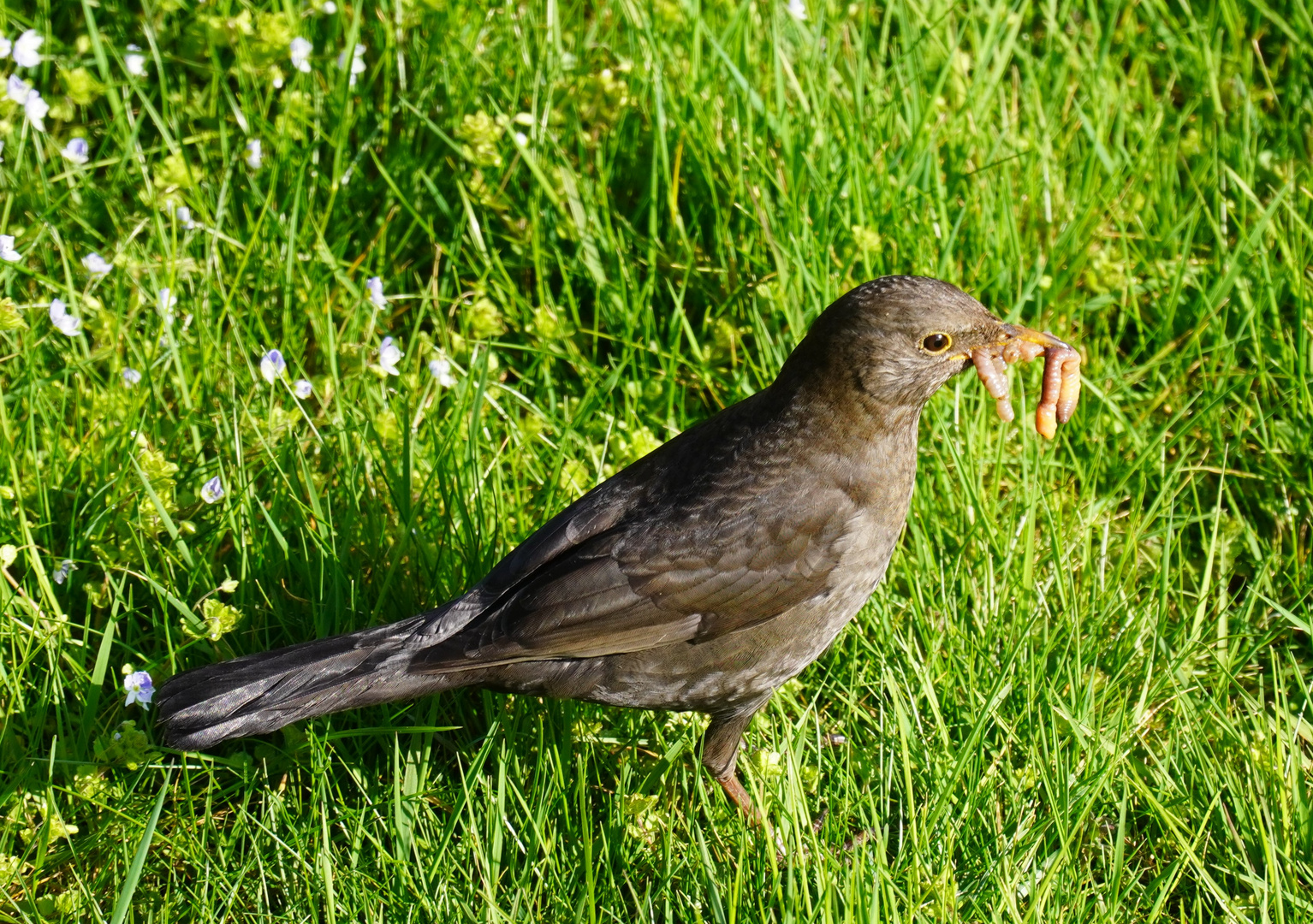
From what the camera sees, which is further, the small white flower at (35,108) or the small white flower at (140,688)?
the small white flower at (35,108)

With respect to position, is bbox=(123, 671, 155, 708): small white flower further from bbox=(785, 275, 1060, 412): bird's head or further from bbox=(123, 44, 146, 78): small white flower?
bbox=(123, 44, 146, 78): small white flower

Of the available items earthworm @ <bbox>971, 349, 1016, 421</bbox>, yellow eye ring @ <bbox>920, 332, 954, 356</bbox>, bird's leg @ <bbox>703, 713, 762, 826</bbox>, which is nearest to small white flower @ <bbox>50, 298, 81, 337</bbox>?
bird's leg @ <bbox>703, 713, 762, 826</bbox>

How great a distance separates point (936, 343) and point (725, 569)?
2.58ft

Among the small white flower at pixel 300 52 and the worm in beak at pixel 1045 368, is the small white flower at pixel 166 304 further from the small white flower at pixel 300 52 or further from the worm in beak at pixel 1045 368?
the worm in beak at pixel 1045 368

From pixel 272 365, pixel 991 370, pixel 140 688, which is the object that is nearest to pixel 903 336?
pixel 991 370

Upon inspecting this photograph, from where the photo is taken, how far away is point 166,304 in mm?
4543

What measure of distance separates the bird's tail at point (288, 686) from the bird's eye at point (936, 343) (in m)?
1.47

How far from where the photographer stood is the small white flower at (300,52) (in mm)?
5059

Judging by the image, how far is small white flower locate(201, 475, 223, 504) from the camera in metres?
4.08

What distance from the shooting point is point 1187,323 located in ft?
16.6

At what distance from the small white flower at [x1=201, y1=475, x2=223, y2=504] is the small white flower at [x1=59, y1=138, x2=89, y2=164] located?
1560mm

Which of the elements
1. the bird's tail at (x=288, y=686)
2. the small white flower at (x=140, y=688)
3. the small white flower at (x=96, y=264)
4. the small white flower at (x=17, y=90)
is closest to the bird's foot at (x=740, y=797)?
the bird's tail at (x=288, y=686)

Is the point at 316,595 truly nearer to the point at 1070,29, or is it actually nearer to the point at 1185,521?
the point at 1185,521

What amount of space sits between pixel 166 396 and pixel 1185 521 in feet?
10.9
